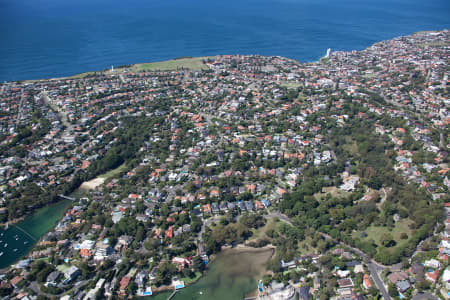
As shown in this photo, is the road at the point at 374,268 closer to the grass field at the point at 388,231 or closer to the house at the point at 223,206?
the grass field at the point at 388,231

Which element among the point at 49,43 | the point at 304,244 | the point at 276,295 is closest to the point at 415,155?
the point at 304,244

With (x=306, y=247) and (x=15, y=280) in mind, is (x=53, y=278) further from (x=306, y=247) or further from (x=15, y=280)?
(x=306, y=247)

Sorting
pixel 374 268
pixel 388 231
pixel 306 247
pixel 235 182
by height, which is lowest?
pixel 374 268

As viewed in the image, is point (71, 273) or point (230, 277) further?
point (230, 277)

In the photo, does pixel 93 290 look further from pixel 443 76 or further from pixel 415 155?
pixel 443 76

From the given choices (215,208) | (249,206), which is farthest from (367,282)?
(215,208)

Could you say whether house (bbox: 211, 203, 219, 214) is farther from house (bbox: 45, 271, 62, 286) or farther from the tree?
the tree

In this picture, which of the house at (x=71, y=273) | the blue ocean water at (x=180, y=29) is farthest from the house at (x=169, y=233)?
the blue ocean water at (x=180, y=29)
